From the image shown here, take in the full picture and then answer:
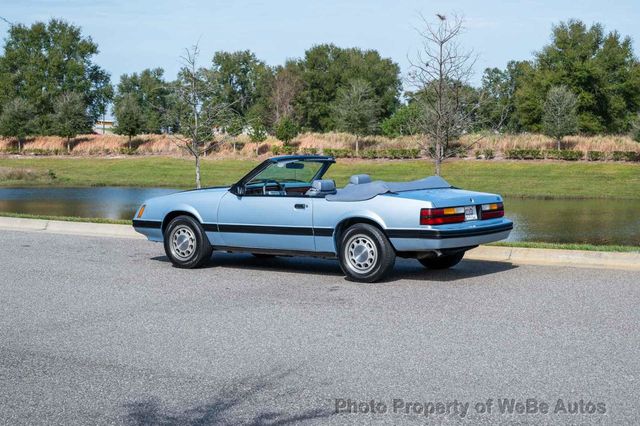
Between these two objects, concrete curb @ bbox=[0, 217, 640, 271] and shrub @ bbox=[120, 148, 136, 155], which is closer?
concrete curb @ bbox=[0, 217, 640, 271]

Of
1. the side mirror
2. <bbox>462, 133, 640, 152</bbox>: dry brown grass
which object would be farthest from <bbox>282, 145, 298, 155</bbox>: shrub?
the side mirror

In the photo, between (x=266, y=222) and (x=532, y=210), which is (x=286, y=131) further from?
(x=266, y=222)

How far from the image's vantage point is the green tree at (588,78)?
62500mm

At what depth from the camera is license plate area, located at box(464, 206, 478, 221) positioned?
33.4 feet

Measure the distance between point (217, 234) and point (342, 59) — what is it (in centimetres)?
7949

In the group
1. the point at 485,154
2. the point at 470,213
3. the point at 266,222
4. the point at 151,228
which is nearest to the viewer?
the point at 470,213

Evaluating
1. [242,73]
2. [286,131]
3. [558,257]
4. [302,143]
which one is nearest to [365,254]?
[558,257]

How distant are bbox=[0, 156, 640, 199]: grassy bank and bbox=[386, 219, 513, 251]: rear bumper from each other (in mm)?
25211

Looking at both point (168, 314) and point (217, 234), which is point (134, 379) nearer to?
point (168, 314)

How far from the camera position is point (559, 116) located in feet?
157

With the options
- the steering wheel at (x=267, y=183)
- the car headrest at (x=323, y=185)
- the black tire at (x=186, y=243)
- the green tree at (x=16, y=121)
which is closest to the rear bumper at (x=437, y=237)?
the car headrest at (x=323, y=185)

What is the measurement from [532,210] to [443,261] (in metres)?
16.2

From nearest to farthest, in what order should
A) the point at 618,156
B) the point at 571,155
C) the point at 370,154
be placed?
the point at 618,156 → the point at 571,155 → the point at 370,154

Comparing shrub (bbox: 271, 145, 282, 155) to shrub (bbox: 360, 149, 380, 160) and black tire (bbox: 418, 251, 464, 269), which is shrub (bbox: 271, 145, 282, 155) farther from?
A: black tire (bbox: 418, 251, 464, 269)
